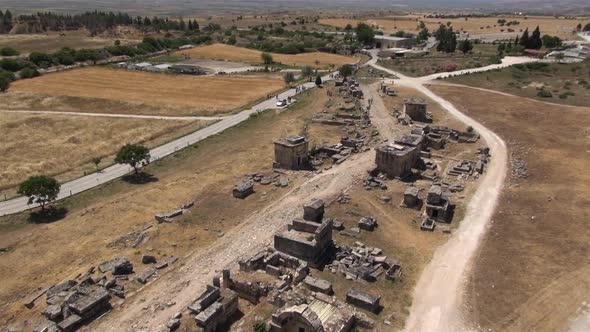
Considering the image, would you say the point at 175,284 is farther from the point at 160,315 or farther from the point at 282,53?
the point at 282,53

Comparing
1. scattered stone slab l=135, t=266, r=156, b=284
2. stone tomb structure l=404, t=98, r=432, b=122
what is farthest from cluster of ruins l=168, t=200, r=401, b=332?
stone tomb structure l=404, t=98, r=432, b=122

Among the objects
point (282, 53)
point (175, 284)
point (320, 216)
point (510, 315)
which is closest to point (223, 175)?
point (320, 216)

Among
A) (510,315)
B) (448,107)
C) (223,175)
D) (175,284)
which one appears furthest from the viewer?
(448,107)

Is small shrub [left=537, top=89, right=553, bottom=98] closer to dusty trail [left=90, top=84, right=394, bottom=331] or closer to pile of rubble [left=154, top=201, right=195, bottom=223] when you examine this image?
dusty trail [left=90, top=84, right=394, bottom=331]

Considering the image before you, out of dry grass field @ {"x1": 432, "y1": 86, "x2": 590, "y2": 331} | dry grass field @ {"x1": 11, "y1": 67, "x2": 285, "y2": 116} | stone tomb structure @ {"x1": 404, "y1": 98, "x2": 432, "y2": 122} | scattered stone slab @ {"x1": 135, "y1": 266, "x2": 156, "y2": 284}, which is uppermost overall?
stone tomb structure @ {"x1": 404, "y1": 98, "x2": 432, "y2": 122}

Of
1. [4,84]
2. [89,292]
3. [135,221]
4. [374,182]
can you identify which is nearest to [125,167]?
[135,221]

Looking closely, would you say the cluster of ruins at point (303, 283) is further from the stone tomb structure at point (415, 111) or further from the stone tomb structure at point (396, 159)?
the stone tomb structure at point (415, 111)

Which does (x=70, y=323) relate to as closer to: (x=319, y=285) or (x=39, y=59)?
(x=319, y=285)
